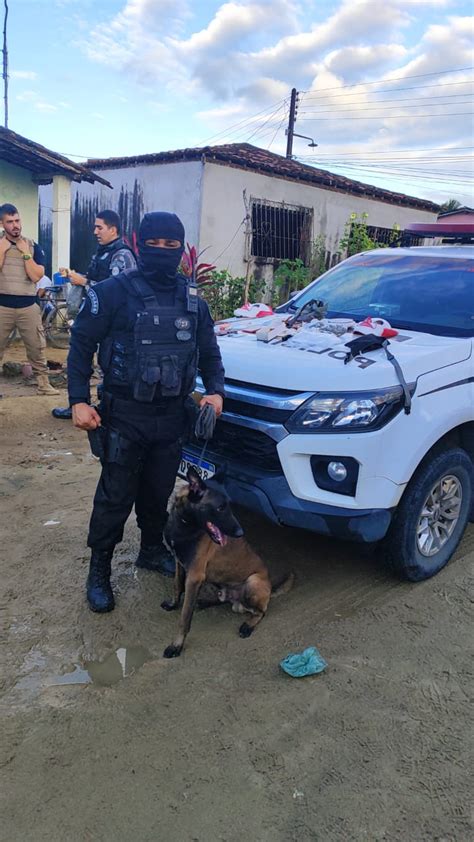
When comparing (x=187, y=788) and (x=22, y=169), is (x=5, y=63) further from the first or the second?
(x=187, y=788)

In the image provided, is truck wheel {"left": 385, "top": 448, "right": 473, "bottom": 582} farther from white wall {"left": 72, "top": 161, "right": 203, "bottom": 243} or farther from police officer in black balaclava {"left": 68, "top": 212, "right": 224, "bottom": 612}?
white wall {"left": 72, "top": 161, "right": 203, "bottom": 243}

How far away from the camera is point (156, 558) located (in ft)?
10.8

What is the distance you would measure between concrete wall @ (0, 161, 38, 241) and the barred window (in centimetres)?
413

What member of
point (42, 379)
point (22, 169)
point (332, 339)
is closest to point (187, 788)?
point (332, 339)

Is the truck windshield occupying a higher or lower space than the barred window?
lower

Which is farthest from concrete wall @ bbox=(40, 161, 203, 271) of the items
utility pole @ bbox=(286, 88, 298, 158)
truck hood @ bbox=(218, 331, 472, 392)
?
utility pole @ bbox=(286, 88, 298, 158)

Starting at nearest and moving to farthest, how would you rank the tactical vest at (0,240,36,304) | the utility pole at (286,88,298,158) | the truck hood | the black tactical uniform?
1. the truck hood
2. the black tactical uniform
3. the tactical vest at (0,240,36,304)
4. the utility pole at (286,88,298,158)

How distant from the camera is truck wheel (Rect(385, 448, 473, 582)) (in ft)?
9.62

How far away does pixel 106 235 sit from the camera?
16.6ft

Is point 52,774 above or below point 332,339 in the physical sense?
below

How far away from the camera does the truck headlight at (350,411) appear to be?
2.67 metres

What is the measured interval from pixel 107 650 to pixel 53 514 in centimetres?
150

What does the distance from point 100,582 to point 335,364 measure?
161cm

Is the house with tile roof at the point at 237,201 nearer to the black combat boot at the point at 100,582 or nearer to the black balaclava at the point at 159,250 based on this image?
the black balaclava at the point at 159,250
